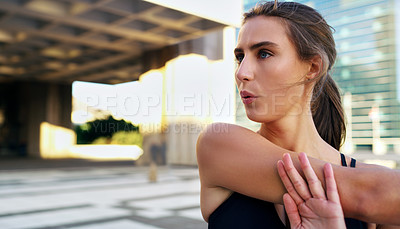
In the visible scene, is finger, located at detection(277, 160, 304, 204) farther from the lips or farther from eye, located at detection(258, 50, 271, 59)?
eye, located at detection(258, 50, 271, 59)

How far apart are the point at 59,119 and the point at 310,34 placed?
25.6 meters

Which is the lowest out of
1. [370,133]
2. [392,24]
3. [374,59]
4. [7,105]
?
[370,133]

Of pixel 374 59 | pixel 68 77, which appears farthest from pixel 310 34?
pixel 374 59

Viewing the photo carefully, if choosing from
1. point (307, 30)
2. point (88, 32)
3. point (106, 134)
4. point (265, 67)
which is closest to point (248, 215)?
point (265, 67)

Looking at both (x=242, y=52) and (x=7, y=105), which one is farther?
(x=7, y=105)

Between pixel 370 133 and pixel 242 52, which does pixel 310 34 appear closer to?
pixel 242 52

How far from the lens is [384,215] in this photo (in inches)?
35.5

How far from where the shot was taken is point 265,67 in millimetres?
1145

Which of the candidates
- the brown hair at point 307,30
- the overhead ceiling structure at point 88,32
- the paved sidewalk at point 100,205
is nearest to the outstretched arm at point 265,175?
the brown hair at point 307,30

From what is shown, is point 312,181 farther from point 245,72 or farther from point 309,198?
point 245,72

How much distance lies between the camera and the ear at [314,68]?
123 centimetres

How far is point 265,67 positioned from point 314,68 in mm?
220

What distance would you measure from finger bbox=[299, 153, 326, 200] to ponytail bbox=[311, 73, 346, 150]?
61 centimetres

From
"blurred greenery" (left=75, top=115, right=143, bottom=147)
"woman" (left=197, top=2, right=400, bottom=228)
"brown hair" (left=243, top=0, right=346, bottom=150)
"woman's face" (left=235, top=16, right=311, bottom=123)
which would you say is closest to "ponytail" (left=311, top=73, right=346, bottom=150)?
"brown hair" (left=243, top=0, right=346, bottom=150)
